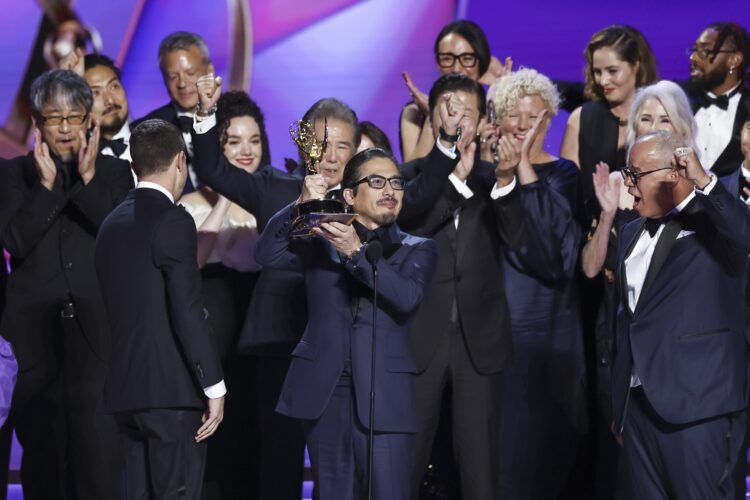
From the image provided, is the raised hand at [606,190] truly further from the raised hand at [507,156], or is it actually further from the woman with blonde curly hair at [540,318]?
the raised hand at [507,156]

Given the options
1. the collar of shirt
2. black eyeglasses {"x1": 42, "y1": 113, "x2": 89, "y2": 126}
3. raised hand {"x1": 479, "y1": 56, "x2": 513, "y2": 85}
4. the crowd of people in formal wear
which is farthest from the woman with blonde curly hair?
black eyeglasses {"x1": 42, "y1": 113, "x2": 89, "y2": 126}

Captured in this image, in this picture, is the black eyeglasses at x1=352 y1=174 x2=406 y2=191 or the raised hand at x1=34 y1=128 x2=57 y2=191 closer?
the black eyeglasses at x1=352 y1=174 x2=406 y2=191

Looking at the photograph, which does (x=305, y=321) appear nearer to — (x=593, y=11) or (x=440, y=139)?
(x=440, y=139)

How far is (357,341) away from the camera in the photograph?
3.97 meters

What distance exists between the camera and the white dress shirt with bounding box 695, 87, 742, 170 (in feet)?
17.5

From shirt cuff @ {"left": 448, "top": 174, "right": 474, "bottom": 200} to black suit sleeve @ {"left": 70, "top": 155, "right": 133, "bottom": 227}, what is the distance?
54.4 inches

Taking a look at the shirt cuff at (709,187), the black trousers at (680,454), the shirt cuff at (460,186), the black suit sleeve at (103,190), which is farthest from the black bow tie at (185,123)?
the shirt cuff at (709,187)

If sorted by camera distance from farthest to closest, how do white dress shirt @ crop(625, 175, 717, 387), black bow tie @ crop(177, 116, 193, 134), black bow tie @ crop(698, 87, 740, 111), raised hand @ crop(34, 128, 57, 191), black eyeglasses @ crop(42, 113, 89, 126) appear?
black bow tie @ crop(177, 116, 193, 134)
black bow tie @ crop(698, 87, 740, 111)
black eyeglasses @ crop(42, 113, 89, 126)
raised hand @ crop(34, 128, 57, 191)
white dress shirt @ crop(625, 175, 717, 387)

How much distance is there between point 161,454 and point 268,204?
1.25 metres

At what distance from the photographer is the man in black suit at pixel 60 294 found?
15.8ft

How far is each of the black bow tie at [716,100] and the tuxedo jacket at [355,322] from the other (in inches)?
75.7

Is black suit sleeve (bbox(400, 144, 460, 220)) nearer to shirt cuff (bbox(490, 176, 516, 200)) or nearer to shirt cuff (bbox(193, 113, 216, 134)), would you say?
shirt cuff (bbox(490, 176, 516, 200))

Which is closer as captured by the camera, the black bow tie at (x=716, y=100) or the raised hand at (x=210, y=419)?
the raised hand at (x=210, y=419)

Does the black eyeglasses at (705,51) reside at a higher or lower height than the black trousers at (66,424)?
higher
